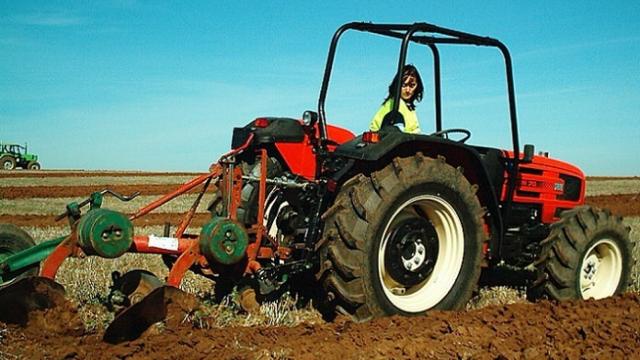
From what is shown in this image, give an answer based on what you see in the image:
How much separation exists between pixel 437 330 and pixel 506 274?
338 cm

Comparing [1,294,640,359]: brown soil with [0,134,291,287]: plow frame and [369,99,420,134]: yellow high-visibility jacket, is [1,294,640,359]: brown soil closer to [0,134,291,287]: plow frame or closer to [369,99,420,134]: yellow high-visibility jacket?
[0,134,291,287]: plow frame

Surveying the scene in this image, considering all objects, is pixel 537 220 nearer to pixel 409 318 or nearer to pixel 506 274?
pixel 506 274

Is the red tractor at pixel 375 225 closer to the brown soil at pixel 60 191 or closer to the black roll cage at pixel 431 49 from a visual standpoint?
the black roll cage at pixel 431 49

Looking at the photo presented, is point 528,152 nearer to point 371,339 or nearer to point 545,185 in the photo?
point 545,185

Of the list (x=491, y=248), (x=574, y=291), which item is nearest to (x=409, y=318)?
(x=491, y=248)

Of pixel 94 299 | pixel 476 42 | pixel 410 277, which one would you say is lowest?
pixel 94 299

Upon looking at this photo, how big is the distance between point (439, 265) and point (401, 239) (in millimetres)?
492

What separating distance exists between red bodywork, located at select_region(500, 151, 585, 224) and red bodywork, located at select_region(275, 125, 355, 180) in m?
1.59

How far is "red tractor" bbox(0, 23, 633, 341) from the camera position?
12.8 ft

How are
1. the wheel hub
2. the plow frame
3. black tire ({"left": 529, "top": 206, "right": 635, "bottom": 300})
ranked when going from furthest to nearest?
black tire ({"left": 529, "top": 206, "right": 635, "bottom": 300}) → the wheel hub → the plow frame

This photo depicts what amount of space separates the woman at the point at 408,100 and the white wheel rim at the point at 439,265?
77 cm

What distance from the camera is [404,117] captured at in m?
4.91

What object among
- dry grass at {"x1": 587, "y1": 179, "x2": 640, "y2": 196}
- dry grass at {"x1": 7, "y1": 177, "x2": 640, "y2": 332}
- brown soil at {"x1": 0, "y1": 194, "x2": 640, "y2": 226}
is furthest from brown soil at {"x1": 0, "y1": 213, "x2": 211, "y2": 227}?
dry grass at {"x1": 587, "y1": 179, "x2": 640, "y2": 196}

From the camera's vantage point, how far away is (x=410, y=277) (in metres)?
4.35
